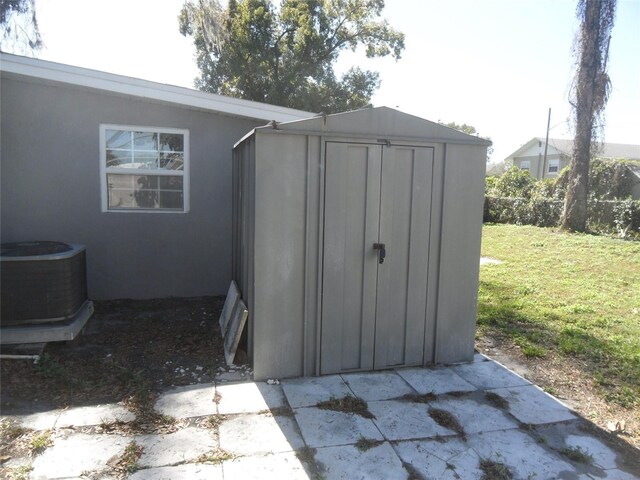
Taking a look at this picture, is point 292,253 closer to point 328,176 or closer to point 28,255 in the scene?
Result: point 328,176

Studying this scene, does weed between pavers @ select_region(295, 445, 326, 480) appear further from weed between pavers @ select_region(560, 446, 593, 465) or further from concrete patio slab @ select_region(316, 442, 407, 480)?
weed between pavers @ select_region(560, 446, 593, 465)

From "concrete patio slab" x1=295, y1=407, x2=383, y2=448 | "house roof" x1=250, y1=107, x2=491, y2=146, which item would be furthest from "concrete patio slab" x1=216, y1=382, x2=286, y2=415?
"house roof" x1=250, y1=107, x2=491, y2=146

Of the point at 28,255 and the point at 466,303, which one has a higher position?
the point at 28,255

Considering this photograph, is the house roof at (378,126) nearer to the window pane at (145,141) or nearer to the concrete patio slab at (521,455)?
the concrete patio slab at (521,455)

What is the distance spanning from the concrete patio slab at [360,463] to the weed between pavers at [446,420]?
1.62 ft

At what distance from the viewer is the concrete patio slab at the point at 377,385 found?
3.32 m

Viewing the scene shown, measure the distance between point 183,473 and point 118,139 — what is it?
13.9 ft

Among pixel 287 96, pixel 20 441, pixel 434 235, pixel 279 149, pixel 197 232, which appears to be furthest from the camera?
pixel 287 96

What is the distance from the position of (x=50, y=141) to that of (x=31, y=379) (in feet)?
9.59

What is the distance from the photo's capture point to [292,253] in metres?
3.48

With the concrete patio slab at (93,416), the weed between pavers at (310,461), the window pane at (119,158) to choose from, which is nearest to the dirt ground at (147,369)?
the concrete patio slab at (93,416)

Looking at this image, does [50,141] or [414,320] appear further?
[50,141]

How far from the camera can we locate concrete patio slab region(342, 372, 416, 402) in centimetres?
332

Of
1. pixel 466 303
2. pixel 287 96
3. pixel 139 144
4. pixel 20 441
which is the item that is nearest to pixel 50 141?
pixel 139 144
